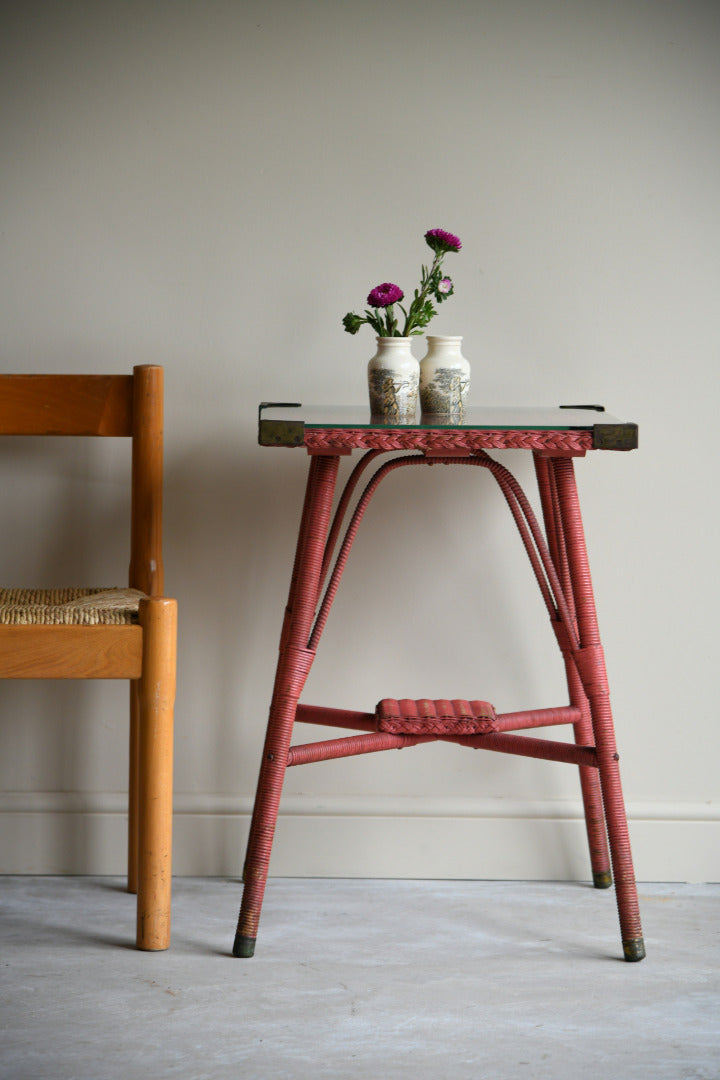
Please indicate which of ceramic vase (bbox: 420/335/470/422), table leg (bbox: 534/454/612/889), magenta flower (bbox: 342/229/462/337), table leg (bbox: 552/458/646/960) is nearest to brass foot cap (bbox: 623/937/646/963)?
table leg (bbox: 552/458/646/960)

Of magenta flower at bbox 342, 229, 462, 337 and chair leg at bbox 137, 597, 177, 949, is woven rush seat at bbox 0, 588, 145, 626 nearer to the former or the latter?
chair leg at bbox 137, 597, 177, 949

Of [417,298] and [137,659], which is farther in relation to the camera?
[417,298]

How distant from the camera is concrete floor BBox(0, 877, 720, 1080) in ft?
3.40

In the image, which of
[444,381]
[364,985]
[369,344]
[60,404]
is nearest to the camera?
[364,985]

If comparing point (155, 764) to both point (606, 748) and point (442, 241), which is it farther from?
point (442, 241)

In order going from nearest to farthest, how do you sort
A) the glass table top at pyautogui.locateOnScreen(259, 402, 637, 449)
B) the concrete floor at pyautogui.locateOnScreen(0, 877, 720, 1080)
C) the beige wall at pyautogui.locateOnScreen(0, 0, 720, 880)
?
the concrete floor at pyautogui.locateOnScreen(0, 877, 720, 1080) → the glass table top at pyautogui.locateOnScreen(259, 402, 637, 449) → the beige wall at pyautogui.locateOnScreen(0, 0, 720, 880)

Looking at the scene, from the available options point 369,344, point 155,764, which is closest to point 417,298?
point 369,344

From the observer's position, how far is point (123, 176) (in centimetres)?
157

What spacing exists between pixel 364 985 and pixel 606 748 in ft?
1.32

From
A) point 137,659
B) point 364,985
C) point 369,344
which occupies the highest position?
point 369,344

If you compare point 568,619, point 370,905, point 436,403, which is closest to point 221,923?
point 370,905

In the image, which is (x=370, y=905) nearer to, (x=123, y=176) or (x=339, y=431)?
(x=339, y=431)

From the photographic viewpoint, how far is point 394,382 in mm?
1307

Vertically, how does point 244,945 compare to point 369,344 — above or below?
below
